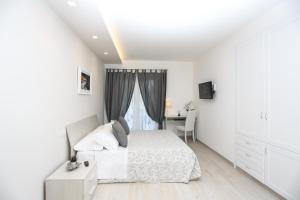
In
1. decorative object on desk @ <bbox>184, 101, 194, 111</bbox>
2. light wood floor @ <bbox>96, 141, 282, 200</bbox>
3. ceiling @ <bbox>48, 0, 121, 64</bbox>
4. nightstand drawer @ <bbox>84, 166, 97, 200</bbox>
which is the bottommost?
light wood floor @ <bbox>96, 141, 282, 200</bbox>

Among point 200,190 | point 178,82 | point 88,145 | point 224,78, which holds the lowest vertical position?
point 200,190

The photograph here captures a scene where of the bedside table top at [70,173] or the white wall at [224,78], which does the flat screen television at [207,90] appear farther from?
the bedside table top at [70,173]

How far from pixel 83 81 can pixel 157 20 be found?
171cm

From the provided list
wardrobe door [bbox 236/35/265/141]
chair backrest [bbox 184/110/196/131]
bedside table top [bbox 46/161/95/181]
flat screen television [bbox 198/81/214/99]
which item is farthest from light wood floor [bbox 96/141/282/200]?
chair backrest [bbox 184/110/196/131]

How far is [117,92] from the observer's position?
559 cm

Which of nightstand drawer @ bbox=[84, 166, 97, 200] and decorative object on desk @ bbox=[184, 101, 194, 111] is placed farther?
decorative object on desk @ bbox=[184, 101, 194, 111]

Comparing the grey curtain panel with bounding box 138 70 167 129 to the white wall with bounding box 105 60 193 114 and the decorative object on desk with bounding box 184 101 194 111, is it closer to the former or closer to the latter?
the white wall with bounding box 105 60 193 114

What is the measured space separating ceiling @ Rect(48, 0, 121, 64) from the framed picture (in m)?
0.58

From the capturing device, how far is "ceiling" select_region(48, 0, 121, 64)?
2116mm

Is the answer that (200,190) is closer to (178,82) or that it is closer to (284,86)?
(284,86)

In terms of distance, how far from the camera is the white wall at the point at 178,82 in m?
5.95

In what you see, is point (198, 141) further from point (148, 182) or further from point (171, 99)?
point (148, 182)

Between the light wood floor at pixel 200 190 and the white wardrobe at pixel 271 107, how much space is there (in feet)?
0.61

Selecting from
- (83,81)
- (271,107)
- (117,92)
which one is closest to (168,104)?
(117,92)
